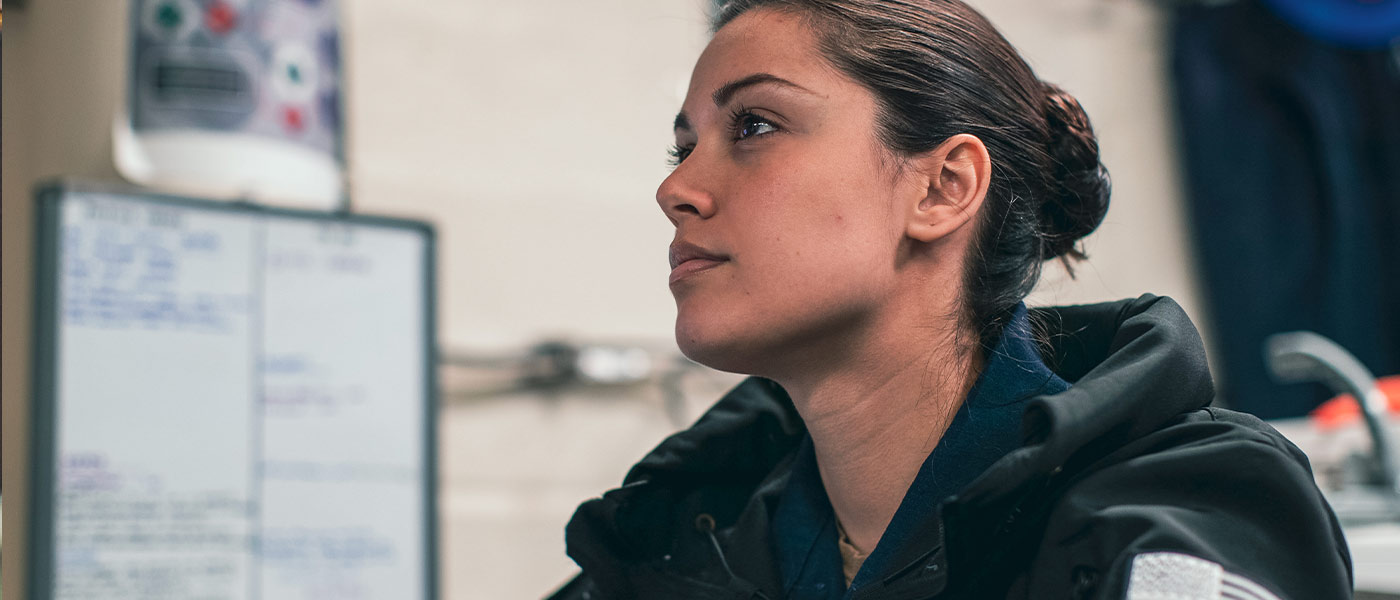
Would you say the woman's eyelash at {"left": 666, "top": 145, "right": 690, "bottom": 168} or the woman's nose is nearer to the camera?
the woman's nose

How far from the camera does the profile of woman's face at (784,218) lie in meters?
0.89

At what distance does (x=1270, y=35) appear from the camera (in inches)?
95.9

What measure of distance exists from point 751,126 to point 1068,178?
26cm

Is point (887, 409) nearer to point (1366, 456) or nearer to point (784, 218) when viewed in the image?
point (784, 218)

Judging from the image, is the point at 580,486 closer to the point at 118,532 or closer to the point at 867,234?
the point at 118,532

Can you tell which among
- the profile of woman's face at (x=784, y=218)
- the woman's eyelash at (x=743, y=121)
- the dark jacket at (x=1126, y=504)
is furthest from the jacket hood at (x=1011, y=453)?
the woman's eyelash at (x=743, y=121)

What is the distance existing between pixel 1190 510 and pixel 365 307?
1163mm

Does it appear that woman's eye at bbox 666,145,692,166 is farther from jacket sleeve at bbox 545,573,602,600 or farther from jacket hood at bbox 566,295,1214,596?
jacket sleeve at bbox 545,573,602,600

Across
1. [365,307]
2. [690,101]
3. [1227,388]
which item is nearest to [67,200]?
[365,307]

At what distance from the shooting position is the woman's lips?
92cm

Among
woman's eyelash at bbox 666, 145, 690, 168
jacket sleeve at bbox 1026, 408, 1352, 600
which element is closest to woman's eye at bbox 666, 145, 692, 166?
woman's eyelash at bbox 666, 145, 690, 168

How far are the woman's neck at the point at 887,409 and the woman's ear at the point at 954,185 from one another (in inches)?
3.1

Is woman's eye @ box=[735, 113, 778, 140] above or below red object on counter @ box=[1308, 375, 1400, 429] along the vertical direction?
above

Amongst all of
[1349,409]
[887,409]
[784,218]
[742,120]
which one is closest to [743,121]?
[742,120]
